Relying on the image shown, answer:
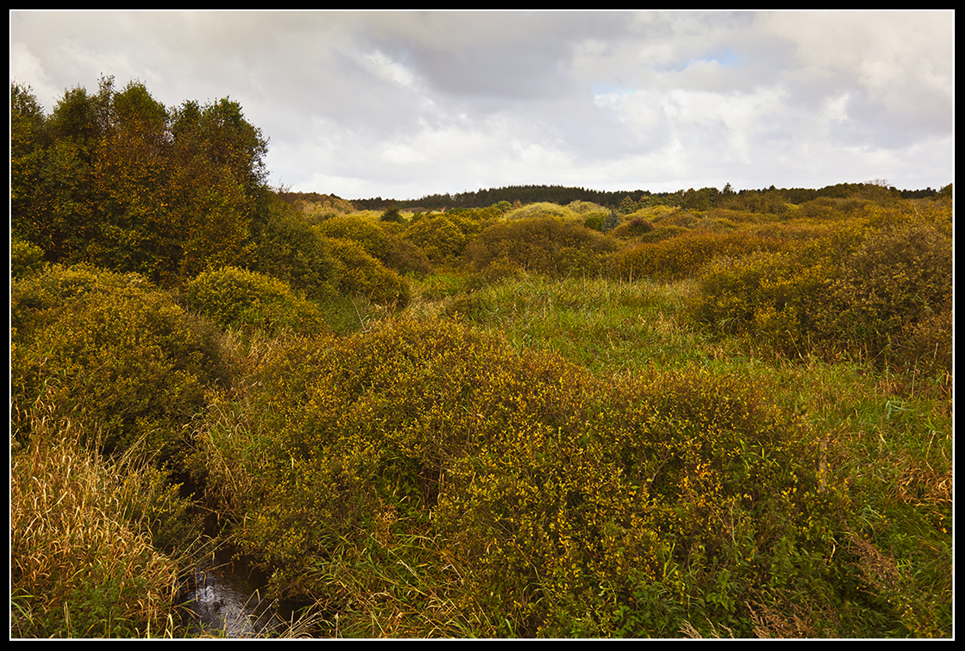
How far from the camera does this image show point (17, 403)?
15.9 feet

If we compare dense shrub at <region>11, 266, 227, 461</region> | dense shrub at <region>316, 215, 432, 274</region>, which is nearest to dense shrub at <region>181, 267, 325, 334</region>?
dense shrub at <region>11, 266, 227, 461</region>

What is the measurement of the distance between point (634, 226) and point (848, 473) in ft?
78.1

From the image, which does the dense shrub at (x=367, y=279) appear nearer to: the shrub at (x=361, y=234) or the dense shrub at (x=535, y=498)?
the shrub at (x=361, y=234)

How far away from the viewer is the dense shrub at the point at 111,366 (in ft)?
16.4

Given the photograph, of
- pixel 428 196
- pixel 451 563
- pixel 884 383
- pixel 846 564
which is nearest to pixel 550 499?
pixel 451 563

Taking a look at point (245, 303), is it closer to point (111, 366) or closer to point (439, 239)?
point (111, 366)

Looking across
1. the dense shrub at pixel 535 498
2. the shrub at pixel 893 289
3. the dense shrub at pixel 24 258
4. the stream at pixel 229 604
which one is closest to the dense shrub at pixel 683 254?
the shrub at pixel 893 289

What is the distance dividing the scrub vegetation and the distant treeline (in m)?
2.29

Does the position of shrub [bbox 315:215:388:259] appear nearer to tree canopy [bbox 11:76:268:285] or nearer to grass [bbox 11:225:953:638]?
tree canopy [bbox 11:76:268:285]

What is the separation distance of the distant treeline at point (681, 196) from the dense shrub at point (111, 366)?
784 centimetres

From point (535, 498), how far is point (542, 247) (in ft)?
47.5

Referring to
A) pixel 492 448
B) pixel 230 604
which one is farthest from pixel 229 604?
pixel 492 448

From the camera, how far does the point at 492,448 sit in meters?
3.78

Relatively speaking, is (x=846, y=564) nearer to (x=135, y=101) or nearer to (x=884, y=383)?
(x=884, y=383)
